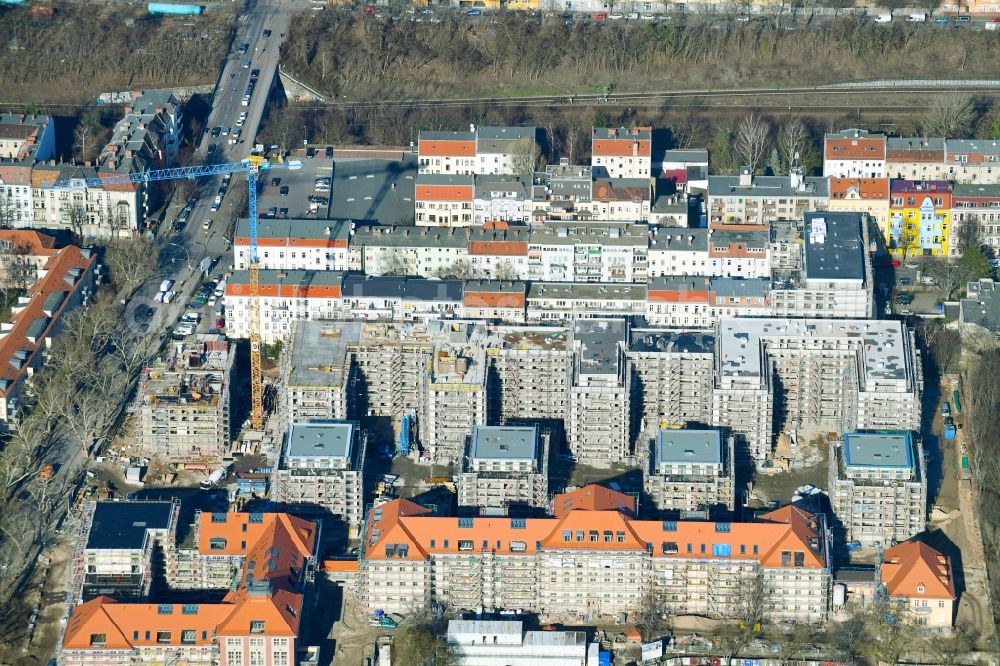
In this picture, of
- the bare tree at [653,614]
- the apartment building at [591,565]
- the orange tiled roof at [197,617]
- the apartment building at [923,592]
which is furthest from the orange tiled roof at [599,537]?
the orange tiled roof at [197,617]

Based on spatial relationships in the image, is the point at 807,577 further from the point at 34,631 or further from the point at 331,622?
the point at 34,631

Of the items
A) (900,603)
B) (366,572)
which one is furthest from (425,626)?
(900,603)

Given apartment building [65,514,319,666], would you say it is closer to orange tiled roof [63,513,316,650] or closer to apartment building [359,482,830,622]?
orange tiled roof [63,513,316,650]

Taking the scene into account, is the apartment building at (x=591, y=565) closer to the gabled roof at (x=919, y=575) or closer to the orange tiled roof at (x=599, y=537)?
the orange tiled roof at (x=599, y=537)

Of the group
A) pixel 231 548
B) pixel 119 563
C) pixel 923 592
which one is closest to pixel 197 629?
pixel 231 548
